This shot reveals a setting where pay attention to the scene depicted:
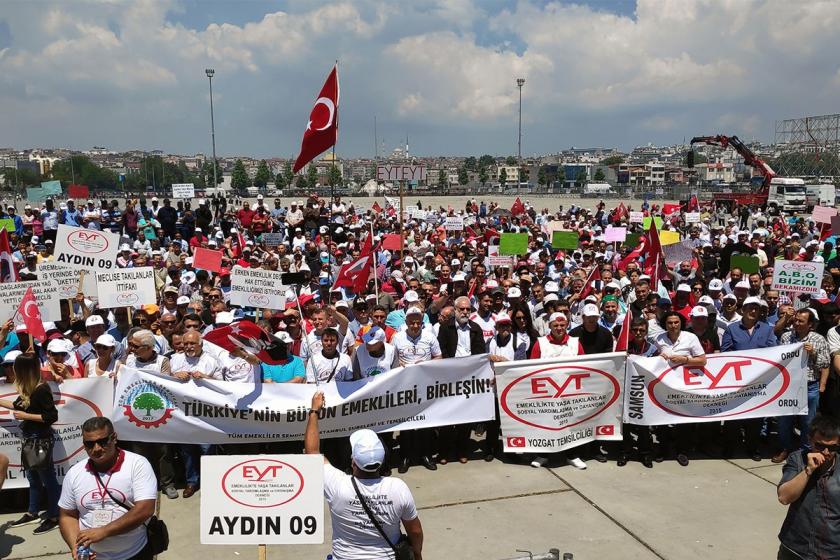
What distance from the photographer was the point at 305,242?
17828 millimetres

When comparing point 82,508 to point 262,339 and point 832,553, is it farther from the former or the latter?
point 832,553

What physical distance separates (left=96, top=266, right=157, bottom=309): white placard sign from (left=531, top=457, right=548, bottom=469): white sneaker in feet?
18.5

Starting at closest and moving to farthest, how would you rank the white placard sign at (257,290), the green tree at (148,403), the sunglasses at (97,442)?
the sunglasses at (97,442) < the green tree at (148,403) < the white placard sign at (257,290)

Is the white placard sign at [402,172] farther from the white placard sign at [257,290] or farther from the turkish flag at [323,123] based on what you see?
the white placard sign at [257,290]

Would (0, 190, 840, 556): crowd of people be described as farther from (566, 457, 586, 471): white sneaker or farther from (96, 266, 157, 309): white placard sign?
(96, 266, 157, 309): white placard sign

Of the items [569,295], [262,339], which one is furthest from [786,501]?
[569,295]

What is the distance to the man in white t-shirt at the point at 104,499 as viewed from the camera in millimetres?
3938

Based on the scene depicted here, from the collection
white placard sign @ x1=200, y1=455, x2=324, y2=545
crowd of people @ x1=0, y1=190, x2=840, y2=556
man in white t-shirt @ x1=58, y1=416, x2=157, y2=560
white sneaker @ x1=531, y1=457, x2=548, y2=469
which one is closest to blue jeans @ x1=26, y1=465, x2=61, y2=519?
crowd of people @ x1=0, y1=190, x2=840, y2=556

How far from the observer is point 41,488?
6543 mm

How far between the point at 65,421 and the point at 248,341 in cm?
196

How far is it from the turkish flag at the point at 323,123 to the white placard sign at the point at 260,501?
1175 centimetres

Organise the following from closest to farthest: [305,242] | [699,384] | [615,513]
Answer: [615,513] → [699,384] → [305,242]

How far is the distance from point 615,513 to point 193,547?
392 centimetres

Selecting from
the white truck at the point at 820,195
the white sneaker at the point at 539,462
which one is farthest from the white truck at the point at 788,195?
the white sneaker at the point at 539,462
